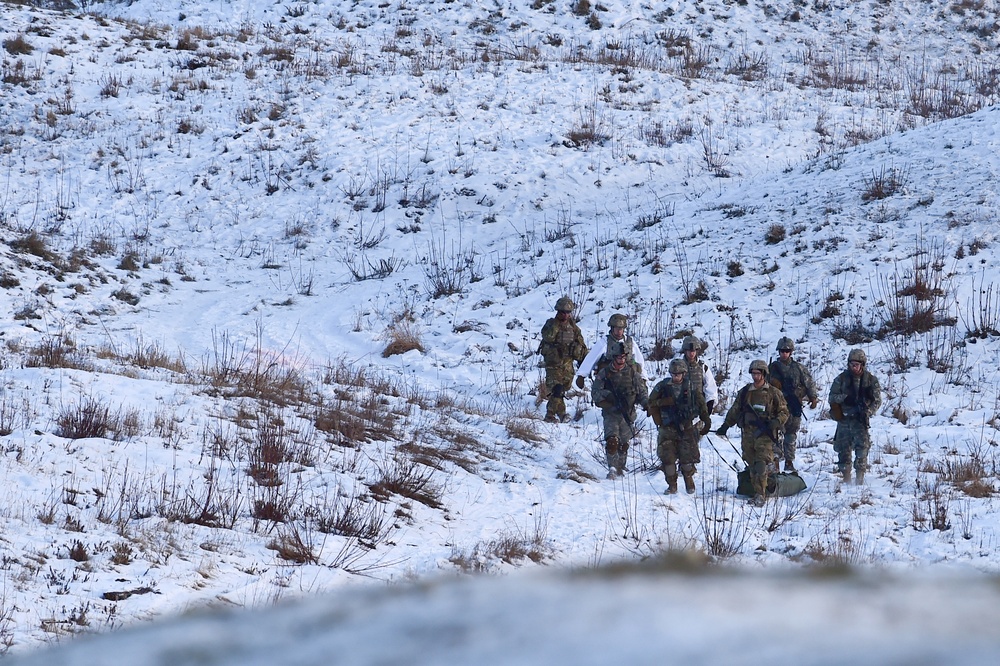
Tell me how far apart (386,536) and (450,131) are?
677 inches

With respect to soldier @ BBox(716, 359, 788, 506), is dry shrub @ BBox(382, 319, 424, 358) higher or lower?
lower

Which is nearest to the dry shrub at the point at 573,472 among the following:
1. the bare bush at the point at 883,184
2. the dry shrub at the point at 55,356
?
the dry shrub at the point at 55,356

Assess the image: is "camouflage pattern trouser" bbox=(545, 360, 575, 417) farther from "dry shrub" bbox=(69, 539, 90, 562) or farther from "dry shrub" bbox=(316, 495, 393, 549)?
"dry shrub" bbox=(69, 539, 90, 562)

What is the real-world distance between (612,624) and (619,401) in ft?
30.0

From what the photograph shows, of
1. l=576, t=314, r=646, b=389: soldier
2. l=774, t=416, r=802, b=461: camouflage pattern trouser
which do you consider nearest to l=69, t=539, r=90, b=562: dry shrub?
→ l=576, t=314, r=646, b=389: soldier

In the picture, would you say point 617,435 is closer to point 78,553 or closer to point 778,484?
point 778,484

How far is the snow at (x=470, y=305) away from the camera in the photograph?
1024 mm

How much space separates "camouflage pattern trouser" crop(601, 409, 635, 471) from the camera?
9.87 m

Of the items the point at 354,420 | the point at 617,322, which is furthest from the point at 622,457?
the point at 354,420

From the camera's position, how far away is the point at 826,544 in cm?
704

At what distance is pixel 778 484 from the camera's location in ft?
29.5

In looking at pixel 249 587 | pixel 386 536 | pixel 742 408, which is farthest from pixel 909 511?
pixel 249 587

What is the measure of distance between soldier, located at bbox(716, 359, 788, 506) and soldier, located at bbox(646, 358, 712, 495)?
1.25ft

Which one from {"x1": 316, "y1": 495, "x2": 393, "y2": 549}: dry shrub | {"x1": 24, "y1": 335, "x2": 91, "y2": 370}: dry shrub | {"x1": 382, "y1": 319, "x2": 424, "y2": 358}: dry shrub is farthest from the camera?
{"x1": 382, "y1": 319, "x2": 424, "y2": 358}: dry shrub
